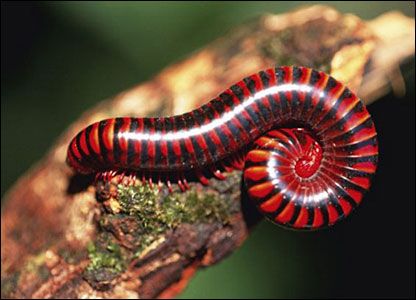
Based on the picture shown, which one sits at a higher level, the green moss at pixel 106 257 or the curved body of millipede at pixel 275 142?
the curved body of millipede at pixel 275 142

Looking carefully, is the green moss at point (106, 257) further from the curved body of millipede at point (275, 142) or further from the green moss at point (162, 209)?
the curved body of millipede at point (275, 142)

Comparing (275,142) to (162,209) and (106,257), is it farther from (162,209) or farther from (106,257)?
(106,257)

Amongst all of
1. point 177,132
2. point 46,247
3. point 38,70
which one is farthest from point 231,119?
point 38,70

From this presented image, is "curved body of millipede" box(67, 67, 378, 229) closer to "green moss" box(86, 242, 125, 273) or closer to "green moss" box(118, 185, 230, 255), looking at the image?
"green moss" box(118, 185, 230, 255)

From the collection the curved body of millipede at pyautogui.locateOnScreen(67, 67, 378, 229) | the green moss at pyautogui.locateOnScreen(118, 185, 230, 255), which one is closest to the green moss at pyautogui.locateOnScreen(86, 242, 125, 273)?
the green moss at pyautogui.locateOnScreen(118, 185, 230, 255)

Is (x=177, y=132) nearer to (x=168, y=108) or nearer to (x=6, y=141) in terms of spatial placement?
(x=168, y=108)

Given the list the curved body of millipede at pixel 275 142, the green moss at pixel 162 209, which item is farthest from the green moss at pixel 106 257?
the curved body of millipede at pixel 275 142

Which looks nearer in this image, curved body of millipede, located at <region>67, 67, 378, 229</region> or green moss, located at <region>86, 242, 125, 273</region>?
curved body of millipede, located at <region>67, 67, 378, 229</region>

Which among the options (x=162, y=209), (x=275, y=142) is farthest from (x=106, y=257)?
(x=275, y=142)
